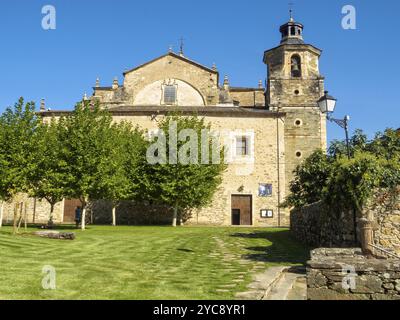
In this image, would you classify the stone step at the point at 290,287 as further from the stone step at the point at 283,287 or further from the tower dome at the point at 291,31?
the tower dome at the point at 291,31

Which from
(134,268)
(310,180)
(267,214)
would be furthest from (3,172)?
(267,214)

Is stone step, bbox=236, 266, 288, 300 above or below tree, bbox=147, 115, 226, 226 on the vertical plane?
below

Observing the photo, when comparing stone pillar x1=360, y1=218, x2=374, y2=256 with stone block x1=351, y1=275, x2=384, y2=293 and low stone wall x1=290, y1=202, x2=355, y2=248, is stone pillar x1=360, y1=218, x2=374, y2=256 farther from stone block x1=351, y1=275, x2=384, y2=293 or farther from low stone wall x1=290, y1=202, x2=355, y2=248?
stone block x1=351, y1=275, x2=384, y2=293

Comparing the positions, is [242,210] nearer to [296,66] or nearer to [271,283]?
[296,66]

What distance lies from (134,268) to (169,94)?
27363mm

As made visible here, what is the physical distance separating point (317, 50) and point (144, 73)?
1537 cm

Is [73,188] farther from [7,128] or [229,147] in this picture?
[229,147]

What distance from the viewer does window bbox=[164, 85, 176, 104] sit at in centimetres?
3488

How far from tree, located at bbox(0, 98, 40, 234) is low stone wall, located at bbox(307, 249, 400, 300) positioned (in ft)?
54.9

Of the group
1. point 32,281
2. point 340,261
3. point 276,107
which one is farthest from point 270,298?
point 276,107

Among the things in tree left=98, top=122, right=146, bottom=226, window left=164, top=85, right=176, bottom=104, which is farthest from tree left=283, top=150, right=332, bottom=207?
window left=164, top=85, right=176, bottom=104

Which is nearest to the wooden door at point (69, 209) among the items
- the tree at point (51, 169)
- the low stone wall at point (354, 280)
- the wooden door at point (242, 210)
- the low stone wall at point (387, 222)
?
the tree at point (51, 169)

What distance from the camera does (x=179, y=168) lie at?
1058 inches

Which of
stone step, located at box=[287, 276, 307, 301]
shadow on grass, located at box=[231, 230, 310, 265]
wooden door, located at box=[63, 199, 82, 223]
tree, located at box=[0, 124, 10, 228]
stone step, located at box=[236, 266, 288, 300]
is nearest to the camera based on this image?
stone step, located at box=[236, 266, 288, 300]
